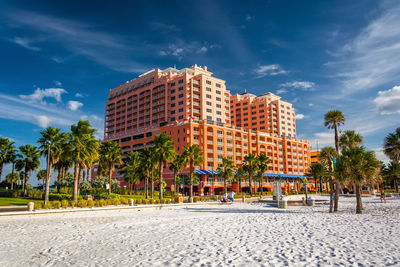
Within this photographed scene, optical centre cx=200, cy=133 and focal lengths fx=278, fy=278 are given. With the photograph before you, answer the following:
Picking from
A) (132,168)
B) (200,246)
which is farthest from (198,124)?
(200,246)

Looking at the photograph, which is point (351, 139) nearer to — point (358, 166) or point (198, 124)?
point (358, 166)

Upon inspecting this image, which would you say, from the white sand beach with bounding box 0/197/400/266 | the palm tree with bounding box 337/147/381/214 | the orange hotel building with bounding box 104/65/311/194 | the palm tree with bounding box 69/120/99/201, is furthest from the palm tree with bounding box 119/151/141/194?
the white sand beach with bounding box 0/197/400/266

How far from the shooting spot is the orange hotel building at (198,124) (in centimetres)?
8306

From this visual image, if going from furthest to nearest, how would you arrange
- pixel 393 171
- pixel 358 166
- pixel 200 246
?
pixel 393 171 < pixel 358 166 < pixel 200 246

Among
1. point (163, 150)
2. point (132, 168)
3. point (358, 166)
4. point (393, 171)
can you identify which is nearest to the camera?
point (358, 166)

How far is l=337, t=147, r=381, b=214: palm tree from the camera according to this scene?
25.8m

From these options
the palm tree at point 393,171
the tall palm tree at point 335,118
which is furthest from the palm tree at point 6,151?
the palm tree at point 393,171

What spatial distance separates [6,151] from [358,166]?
198 ft

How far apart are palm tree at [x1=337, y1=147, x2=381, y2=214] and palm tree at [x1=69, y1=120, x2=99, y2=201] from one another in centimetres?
3133

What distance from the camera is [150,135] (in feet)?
311

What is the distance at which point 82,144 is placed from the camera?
38.5 meters

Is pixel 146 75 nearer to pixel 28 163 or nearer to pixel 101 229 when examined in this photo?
pixel 28 163

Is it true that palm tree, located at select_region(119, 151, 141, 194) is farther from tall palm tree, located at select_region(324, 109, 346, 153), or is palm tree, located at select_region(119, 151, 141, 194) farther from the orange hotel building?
tall palm tree, located at select_region(324, 109, 346, 153)

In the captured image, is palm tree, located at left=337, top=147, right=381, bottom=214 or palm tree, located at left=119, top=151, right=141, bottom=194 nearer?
palm tree, located at left=337, top=147, right=381, bottom=214
